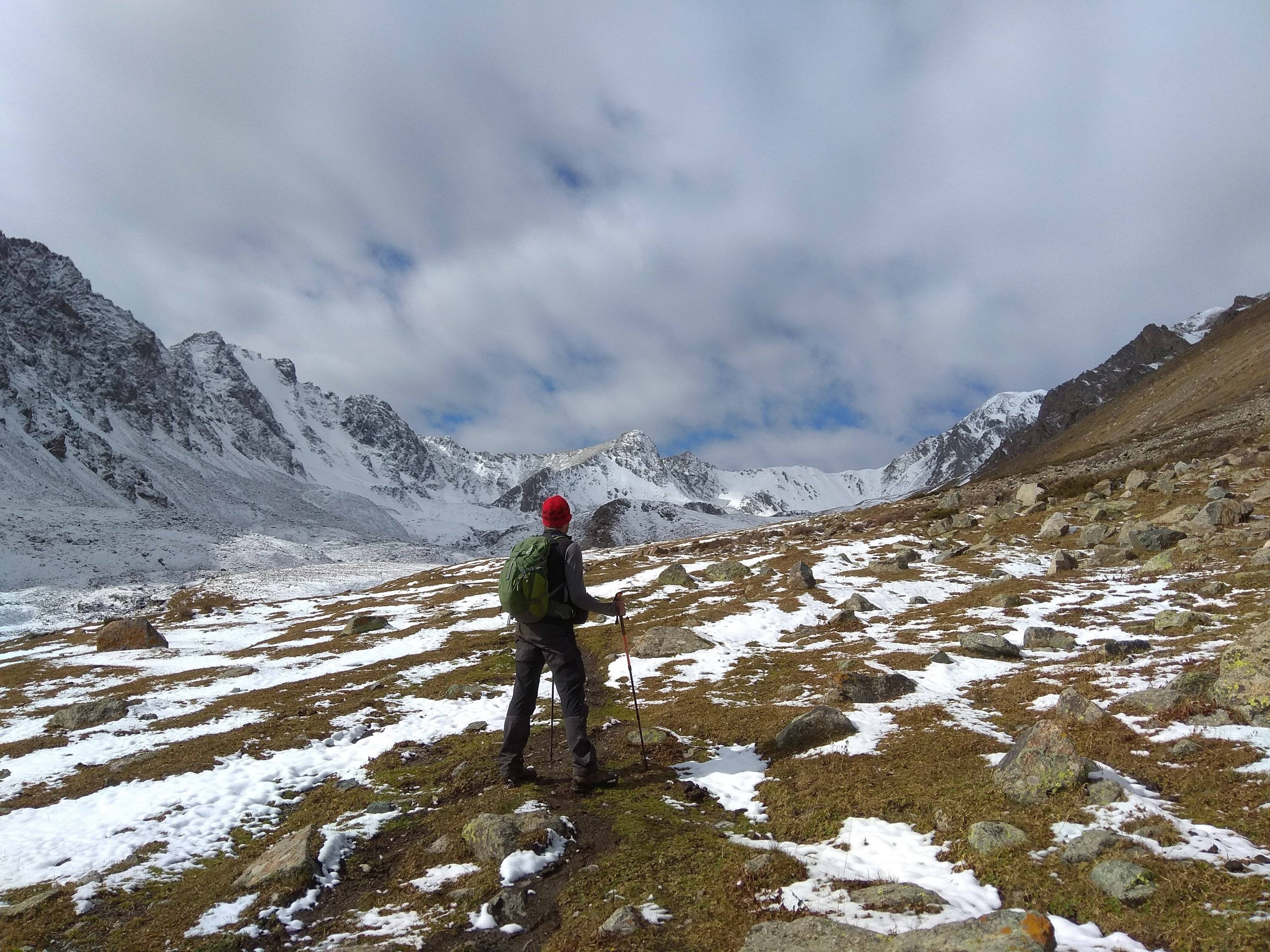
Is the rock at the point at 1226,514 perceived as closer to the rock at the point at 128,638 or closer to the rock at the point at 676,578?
the rock at the point at 676,578

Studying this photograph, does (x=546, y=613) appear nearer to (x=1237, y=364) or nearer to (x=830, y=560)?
(x=830, y=560)

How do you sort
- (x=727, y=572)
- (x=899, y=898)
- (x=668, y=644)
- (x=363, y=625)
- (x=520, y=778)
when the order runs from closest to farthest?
(x=899, y=898) < (x=520, y=778) < (x=668, y=644) < (x=363, y=625) < (x=727, y=572)

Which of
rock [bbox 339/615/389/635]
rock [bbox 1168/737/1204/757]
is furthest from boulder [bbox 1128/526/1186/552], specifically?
rock [bbox 339/615/389/635]

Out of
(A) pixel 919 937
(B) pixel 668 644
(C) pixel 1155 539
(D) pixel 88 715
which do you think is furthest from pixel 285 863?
(C) pixel 1155 539

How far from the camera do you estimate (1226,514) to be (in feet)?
82.8

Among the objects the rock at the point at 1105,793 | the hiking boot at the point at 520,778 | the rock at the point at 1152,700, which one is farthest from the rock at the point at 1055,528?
the hiking boot at the point at 520,778

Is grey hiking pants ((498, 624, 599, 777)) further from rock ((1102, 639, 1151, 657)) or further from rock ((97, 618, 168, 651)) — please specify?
rock ((97, 618, 168, 651))

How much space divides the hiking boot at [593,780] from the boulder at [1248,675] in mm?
9439

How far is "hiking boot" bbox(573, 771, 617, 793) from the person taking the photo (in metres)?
9.44

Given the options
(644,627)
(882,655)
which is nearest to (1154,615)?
(882,655)

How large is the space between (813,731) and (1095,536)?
26586 mm

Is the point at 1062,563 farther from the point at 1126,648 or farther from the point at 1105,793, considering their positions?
the point at 1105,793

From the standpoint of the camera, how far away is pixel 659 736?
1202 cm

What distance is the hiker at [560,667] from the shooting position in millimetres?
9578
